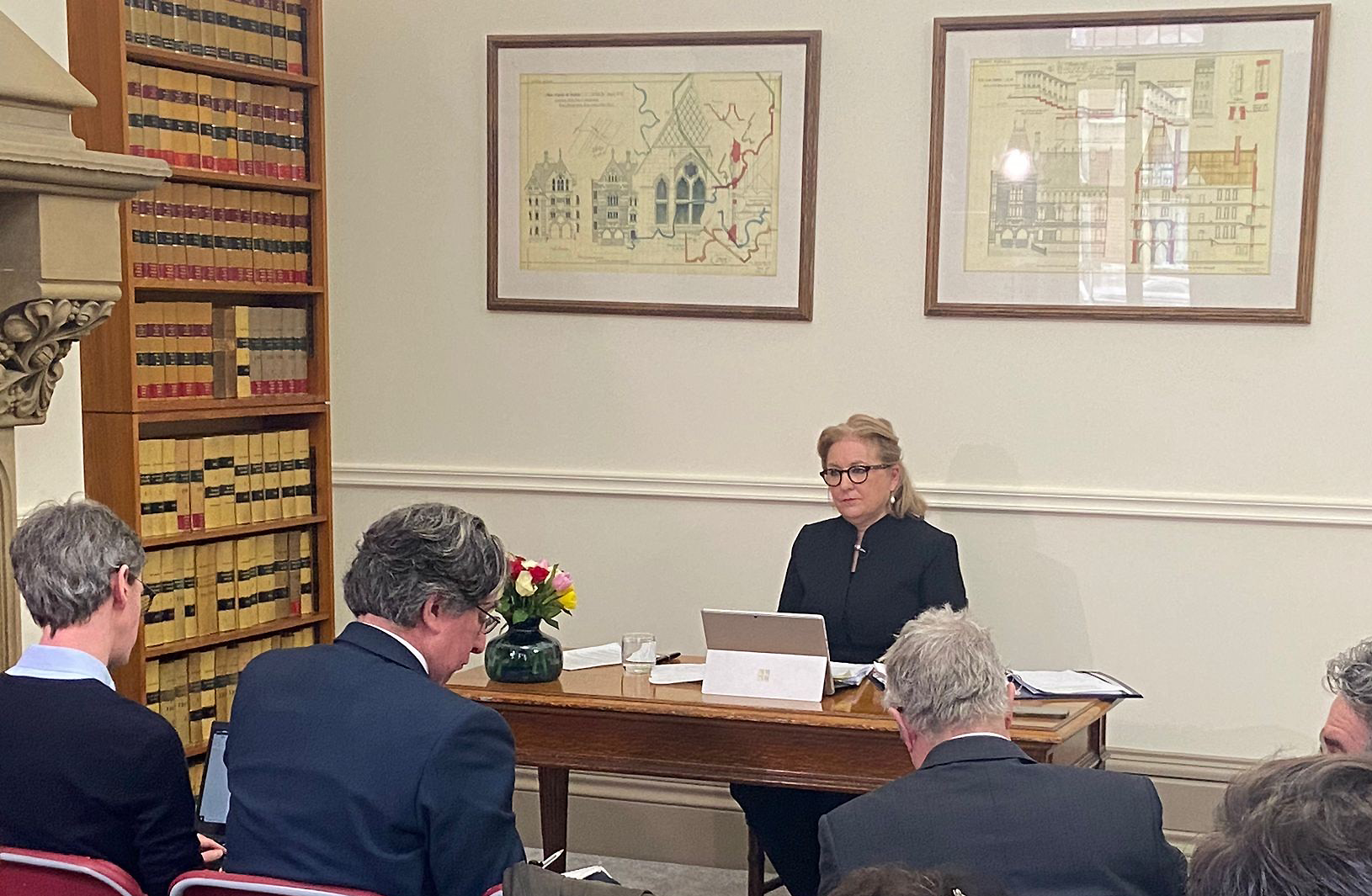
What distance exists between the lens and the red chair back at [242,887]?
200 cm

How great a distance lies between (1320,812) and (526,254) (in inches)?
150

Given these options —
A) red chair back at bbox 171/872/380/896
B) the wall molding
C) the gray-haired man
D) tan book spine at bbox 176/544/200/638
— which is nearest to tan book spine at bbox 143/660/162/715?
tan book spine at bbox 176/544/200/638

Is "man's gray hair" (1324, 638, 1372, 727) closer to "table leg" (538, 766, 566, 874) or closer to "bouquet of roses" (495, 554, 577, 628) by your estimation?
"bouquet of roses" (495, 554, 577, 628)

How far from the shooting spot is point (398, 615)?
241cm

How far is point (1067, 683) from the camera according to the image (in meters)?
3.61

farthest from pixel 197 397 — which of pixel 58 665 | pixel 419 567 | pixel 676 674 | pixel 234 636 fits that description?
pixel 419 567

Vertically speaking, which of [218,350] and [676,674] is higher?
[218,350]

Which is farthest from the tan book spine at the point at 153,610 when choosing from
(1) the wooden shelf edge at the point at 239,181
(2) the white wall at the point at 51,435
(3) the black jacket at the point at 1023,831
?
(3) the black jacket at the point at 1023,831

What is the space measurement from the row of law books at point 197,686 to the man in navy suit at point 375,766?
205cm

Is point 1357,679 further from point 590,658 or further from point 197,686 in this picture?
point 197,686

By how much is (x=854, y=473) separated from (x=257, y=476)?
187 cm

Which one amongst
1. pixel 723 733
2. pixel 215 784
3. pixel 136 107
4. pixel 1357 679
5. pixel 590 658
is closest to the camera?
pixel 1357 679

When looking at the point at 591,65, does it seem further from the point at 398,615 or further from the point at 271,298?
the point at 398,615

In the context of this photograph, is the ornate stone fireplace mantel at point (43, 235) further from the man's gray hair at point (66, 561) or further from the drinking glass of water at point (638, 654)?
the drinking glass of water at point (638, 654)
